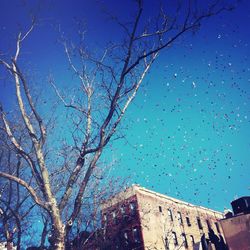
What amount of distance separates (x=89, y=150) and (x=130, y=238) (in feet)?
84.1

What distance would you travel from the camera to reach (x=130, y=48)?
898cm

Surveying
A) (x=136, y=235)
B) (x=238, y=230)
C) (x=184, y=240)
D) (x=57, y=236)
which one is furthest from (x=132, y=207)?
(x=57, y=236)

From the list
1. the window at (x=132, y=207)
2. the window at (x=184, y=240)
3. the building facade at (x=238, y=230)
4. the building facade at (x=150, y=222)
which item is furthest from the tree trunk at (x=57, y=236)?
the window at (x=184, y=240)

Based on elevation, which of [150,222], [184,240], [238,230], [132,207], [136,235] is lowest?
[238,230]

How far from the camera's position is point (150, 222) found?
105ft

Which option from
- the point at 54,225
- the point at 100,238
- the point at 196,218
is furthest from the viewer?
the point at 196,218

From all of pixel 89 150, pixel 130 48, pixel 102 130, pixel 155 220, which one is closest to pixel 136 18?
pixel 130 48

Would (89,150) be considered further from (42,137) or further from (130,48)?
(130,48)

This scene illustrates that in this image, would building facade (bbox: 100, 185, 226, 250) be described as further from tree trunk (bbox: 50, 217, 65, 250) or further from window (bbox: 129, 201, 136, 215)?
tree trunk (bbox: 50, 217, 65, 250)

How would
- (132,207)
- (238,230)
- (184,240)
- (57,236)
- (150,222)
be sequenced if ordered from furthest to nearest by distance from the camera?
(184,240)
(132,207)
(150,222)
(238,230)
(57,236)

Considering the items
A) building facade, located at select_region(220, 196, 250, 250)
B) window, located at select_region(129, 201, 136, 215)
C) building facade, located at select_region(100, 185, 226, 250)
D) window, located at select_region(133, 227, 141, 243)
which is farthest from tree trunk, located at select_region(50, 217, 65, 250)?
window, located at select_region(129, 201, 136, 215)

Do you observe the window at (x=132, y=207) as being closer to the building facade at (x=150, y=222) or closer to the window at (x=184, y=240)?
the building facade at (x=150, y=222)

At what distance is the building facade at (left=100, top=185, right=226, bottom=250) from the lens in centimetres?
2873

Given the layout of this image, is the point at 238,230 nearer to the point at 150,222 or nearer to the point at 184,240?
the point at 150,222
